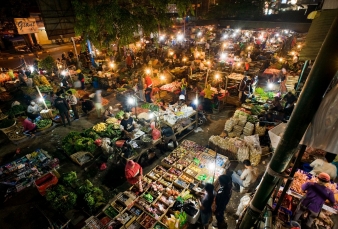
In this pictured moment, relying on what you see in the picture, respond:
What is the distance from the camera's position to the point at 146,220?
20.8 ft

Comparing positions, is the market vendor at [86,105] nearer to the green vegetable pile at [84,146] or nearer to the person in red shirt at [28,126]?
the person in red shirt at [28,126]

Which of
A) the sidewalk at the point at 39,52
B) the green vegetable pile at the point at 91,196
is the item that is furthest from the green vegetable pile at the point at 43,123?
the sidewalk at the point at 39,52

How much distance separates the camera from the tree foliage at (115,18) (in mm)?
8633

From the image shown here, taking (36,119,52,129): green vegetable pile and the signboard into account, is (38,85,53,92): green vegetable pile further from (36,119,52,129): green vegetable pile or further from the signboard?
the signboard

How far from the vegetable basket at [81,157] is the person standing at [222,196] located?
20.9ft

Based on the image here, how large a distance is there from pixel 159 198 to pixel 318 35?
252 inches

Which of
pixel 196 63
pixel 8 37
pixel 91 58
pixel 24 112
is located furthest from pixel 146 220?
pixel 8 37

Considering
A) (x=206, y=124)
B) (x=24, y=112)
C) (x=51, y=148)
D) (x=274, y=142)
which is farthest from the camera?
(x=24, y=112)

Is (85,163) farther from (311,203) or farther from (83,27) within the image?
(311,203)

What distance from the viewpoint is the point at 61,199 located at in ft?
22.7

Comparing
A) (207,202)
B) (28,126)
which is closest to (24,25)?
(28,126)

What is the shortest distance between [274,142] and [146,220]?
478cm

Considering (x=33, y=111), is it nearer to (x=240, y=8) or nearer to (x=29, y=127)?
(x=29, y=127)

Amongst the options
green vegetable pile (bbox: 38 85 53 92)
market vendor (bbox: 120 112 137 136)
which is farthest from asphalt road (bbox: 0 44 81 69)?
market vendor (bbox: 120 112 137 136)
